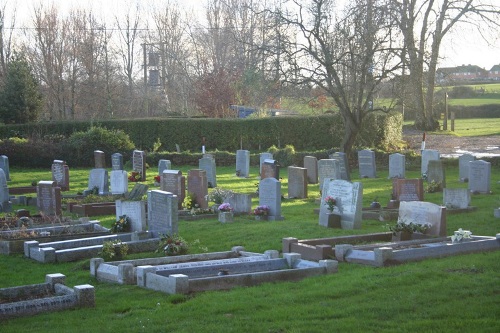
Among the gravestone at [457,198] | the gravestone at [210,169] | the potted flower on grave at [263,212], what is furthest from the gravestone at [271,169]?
the gravestone at [457,198]

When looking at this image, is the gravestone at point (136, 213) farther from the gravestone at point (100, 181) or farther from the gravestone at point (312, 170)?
the gravestone at point (312, 170)

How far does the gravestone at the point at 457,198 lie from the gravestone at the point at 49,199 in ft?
31.2

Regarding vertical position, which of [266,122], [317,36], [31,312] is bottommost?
[31,312]

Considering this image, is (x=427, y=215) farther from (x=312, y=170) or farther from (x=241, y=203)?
(x=312, y=170)

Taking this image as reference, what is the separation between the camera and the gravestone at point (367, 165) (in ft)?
99.8

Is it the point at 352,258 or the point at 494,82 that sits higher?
the point at 494,82

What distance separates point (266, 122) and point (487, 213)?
24547 millimetres

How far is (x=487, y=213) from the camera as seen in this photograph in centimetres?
1806

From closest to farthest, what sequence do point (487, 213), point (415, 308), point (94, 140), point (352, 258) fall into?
point (415, 308), point (352, 258), point (487, 213), point (94, 140)

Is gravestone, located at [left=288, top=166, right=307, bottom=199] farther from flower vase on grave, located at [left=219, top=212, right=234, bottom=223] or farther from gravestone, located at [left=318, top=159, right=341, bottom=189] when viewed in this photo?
flower vase on grave, located at [left=219, top=212, right=234, bottom=223]

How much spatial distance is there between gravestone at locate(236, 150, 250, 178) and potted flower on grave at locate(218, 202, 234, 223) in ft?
41.7

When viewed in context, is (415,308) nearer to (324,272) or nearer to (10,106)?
(324,272)

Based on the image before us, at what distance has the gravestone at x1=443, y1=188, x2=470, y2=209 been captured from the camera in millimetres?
18688

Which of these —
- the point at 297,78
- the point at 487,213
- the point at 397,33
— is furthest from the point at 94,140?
the point at 487,213
